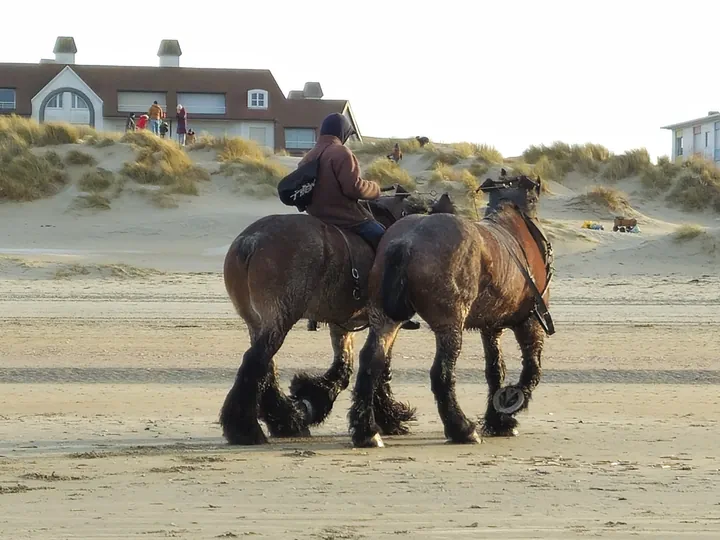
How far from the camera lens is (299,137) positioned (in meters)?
57.0

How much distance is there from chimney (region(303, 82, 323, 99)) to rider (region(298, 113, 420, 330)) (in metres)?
52.9

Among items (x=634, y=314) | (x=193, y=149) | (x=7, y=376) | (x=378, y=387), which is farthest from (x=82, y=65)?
(x=378, y=387)

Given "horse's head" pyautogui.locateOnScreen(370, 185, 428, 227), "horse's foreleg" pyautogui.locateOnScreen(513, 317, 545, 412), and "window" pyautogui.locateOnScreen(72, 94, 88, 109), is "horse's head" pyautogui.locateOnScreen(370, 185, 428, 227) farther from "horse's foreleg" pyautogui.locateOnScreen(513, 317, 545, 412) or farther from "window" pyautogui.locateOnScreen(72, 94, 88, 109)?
"window" pyautogui.locateOnScreen(72, 94, 88, 109)

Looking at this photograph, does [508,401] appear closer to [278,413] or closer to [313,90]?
[278,413]

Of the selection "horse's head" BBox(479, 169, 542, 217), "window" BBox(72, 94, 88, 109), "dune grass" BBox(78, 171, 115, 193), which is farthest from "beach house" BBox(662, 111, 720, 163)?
"horse's head" BBox(479, 169, 542, 217)

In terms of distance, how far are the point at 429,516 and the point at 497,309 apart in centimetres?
325

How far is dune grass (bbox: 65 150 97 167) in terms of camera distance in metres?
34.8

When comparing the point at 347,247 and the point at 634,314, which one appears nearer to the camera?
the point at 347,247

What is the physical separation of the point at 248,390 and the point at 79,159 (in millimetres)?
26709

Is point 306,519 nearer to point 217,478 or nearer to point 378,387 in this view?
point 217,478

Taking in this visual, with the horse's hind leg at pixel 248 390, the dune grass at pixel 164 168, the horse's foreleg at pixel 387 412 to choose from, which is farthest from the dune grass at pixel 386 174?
the horse's hind leg at pixel 248 390

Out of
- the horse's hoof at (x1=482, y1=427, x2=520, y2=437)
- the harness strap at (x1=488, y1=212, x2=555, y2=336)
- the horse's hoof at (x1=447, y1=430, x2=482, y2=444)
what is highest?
the harness strap at (x1=488, y1=212, x2=555, y2=336)

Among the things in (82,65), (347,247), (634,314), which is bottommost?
(634,314)

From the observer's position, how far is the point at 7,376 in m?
12.9
